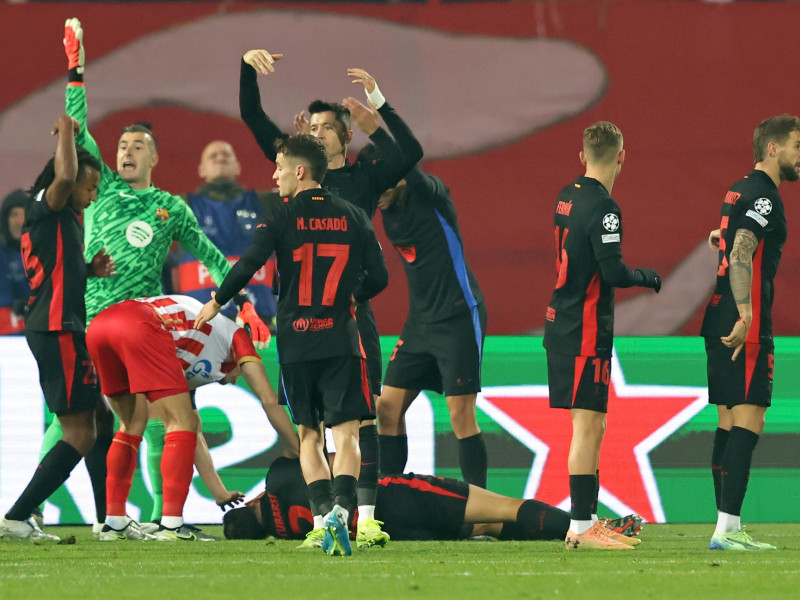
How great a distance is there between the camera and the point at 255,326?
23.1 feet

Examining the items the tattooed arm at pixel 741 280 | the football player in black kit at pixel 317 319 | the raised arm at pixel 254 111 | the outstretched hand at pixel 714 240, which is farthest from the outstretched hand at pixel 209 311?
the outstretched hand at pixel 714 240

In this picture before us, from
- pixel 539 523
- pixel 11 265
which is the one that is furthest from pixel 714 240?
pixel 11 265

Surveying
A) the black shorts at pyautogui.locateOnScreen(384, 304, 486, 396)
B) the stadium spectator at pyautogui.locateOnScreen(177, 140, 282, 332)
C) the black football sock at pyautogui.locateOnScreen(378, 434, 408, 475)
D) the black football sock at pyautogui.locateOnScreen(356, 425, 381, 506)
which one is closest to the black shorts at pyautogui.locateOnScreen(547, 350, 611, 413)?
the black football sock at pyautogui.locateOnScreen(356, 425, 381, 506)

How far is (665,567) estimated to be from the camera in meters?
5.36

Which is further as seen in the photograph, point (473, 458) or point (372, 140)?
point (473, 458)

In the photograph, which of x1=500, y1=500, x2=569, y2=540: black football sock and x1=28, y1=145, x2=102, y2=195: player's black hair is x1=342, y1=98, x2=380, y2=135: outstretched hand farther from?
x1=500, y1=500, x2=569, y2=540: black football sock

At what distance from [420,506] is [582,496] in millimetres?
918

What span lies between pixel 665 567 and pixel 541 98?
6.64 m

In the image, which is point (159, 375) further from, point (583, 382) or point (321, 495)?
point (583, 382)

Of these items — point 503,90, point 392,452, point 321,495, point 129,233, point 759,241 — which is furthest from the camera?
point 503,90

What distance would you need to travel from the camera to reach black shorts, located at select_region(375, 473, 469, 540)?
22.1ft

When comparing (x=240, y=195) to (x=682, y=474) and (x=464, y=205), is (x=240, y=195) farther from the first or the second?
(x=682, y=474)

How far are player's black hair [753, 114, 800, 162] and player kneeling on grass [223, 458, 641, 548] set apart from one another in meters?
1.86

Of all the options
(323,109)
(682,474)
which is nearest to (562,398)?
(323,109)
